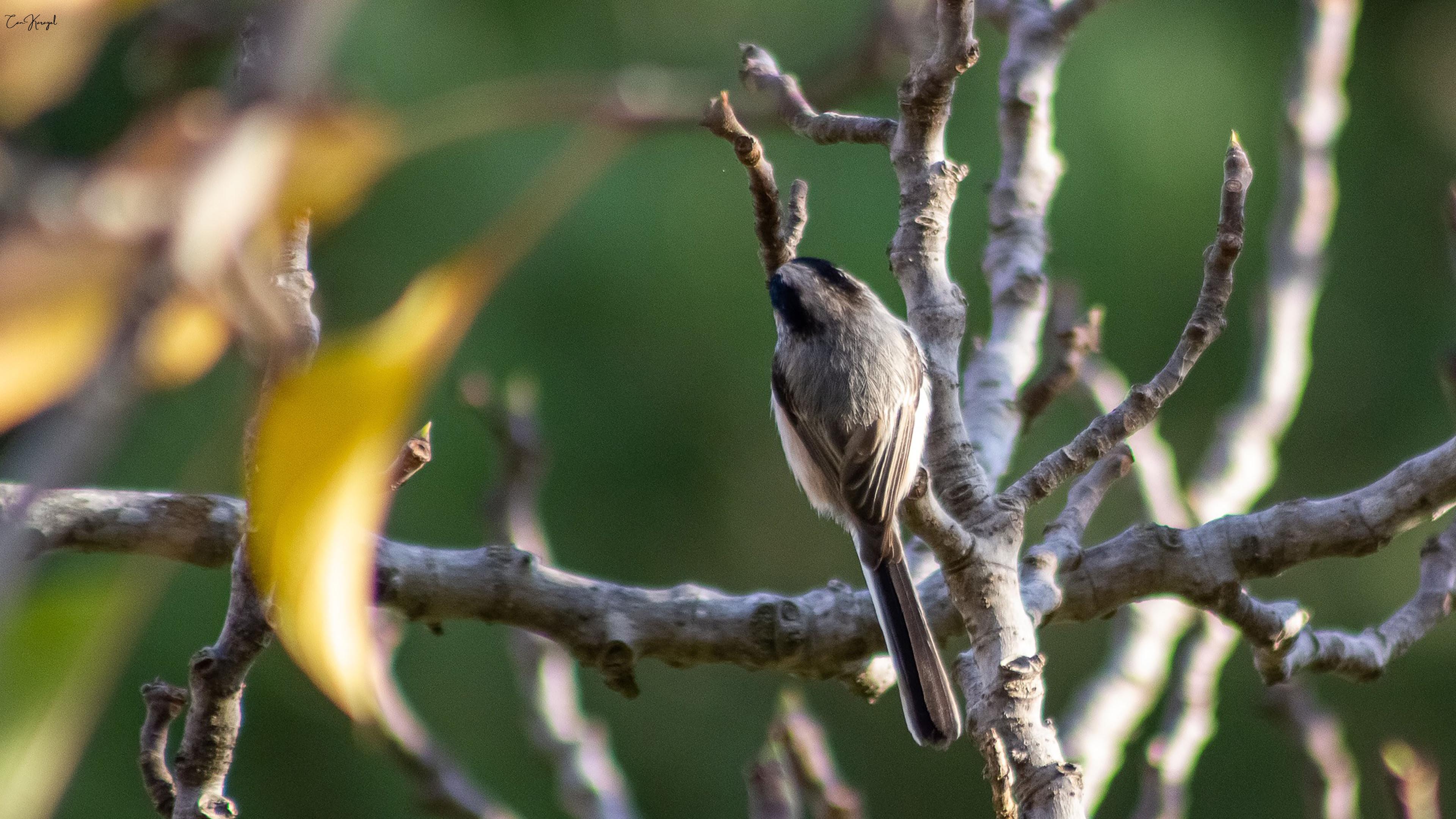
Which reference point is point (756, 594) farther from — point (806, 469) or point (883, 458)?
point (806, 469)

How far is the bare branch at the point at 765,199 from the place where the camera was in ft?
3.76

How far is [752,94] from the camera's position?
1491 mm

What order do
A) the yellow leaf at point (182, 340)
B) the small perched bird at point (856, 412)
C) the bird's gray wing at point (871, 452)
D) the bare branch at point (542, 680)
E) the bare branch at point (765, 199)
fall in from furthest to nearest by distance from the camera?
the bare branch at point (542, 680) < the bird's gray wing at point (871, 452) < the small perched bird at point (856, 412) < the bare branch at point (765, 199) < the yellow leaf at point (182, 340)

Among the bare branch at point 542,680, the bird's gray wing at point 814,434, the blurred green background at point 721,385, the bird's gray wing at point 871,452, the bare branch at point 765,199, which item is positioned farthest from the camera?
the blurred green background at point 721,385

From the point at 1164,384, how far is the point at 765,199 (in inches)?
19.0

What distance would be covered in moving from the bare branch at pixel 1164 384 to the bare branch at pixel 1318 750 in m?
0.84

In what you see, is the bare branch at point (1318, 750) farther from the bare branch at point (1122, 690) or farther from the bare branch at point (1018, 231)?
the bare branch at point (1018, 231)

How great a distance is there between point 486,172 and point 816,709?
185 cm

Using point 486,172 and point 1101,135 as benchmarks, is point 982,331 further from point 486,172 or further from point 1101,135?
point 486,172

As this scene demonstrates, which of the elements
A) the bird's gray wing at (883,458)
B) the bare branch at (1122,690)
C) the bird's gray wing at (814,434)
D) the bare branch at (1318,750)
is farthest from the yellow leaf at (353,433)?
the bare branch at (1318,750)

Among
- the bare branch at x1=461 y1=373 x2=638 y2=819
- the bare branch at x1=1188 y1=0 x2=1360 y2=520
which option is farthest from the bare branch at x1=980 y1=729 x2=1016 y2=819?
the bare branch at x1=1188 y1=0 x2=1360 y2=520

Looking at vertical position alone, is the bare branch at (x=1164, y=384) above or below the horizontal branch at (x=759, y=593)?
above

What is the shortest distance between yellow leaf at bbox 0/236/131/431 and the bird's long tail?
1215mm

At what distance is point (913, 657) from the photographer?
1.52m
